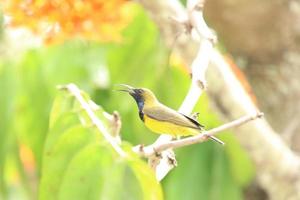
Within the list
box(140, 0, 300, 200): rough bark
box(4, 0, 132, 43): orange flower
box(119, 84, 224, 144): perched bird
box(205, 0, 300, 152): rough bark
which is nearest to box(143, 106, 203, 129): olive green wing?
box(119, 84, 224, 144): perched bird

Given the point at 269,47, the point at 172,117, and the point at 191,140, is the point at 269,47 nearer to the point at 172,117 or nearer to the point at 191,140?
the point at 172,117

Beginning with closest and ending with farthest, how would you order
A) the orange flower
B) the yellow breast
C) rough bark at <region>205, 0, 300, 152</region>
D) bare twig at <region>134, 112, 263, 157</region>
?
bare twig at <region>134, 112, 263, 157</region> < the yellow breast < the orange flower < rough bark at <region>205, 0, 300, 152</region>

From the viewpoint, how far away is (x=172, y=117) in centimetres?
102

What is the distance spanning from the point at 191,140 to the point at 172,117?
0.13 metres

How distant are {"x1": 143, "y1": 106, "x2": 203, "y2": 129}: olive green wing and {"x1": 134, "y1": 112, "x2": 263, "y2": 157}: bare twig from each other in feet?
0.14

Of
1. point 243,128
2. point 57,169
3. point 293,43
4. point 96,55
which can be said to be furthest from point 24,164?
point 57,169

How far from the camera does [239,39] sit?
268cm

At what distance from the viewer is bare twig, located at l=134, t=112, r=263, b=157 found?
35.0 inches

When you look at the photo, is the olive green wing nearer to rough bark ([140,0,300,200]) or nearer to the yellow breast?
the yellow breast

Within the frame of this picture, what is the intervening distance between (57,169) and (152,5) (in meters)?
0.93

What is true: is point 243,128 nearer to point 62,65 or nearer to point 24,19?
point 62,65

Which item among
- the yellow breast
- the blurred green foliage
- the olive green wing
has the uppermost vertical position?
the blurred green foliage

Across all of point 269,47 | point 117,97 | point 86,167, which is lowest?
point 86,167

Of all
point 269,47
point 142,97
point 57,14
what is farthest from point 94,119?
point 269,47
